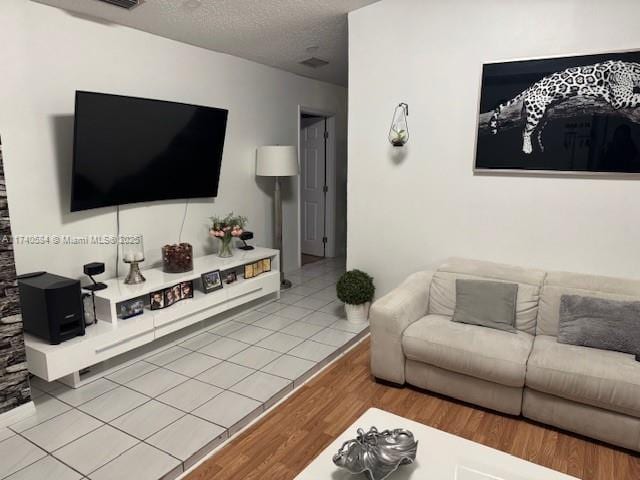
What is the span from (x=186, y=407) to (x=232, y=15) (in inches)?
114

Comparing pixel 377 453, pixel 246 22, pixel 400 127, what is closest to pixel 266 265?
pixel 400 127

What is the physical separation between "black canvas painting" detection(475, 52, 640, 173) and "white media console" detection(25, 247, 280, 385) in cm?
234

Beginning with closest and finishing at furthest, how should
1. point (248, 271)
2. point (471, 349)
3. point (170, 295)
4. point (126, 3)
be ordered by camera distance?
point (471, 349)
point (126, 3)
point (170, 295)
point (248, 271)

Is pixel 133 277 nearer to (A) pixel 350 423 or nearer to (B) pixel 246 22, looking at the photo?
(A) pixel 350 423

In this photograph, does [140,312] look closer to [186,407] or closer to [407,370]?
[186,407]

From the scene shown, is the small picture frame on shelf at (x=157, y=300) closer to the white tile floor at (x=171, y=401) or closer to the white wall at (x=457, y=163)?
the white tile floor at (x=171, y=401)

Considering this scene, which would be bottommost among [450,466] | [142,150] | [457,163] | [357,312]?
[357,312]

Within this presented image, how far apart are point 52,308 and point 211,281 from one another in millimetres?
1343

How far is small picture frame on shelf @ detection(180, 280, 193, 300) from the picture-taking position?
3598mm

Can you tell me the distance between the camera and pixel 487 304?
292 centimetres

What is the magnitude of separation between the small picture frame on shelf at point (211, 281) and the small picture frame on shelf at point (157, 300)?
0.42m

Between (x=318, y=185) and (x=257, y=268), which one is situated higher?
(x=318, y=185)

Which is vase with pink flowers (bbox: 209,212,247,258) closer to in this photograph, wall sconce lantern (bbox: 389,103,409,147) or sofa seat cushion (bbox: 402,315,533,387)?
wall sconce lantern (bbox: 389,103,409,147)

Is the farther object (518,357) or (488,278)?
(488,278)
